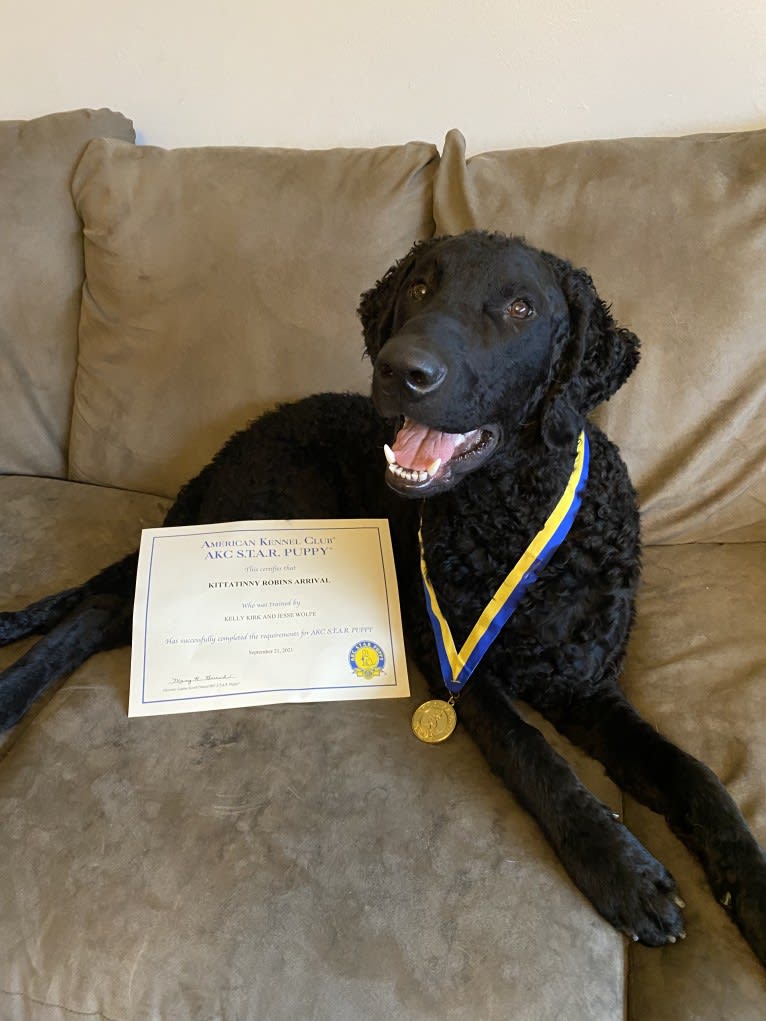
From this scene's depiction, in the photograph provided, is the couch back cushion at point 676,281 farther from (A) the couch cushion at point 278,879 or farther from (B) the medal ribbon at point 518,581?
(A) the couch cushion at point 278,879

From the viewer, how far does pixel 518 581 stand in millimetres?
1333

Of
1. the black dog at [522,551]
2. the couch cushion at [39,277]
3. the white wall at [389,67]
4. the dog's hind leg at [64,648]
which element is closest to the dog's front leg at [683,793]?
the black dog at [522,551]

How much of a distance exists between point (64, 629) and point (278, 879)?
69cm

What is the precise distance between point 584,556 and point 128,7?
6.10ft

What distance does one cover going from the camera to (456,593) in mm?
1387

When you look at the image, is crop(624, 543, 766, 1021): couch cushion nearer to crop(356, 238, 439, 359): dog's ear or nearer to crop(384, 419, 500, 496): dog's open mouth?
crop(384, 419, 500, 496): dog's open mouth

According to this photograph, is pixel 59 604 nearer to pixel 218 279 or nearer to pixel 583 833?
pixel 218 279

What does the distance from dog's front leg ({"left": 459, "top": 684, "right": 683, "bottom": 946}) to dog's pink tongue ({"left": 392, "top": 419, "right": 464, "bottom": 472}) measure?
0.42 metres

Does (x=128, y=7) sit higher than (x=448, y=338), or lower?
higher

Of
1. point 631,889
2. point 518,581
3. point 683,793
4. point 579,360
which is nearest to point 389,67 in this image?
point 579,360

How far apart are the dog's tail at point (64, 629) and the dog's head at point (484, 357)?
70 cm

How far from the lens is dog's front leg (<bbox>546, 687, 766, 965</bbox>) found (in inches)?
40.3

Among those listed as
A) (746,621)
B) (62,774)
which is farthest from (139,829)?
(746,621)

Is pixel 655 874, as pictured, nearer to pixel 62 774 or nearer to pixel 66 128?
pixel 62 774
